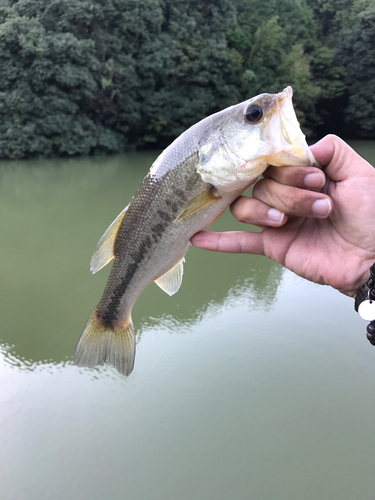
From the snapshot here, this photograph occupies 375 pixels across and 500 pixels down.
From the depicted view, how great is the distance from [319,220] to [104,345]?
109cm

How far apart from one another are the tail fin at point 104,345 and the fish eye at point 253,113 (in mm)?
1043

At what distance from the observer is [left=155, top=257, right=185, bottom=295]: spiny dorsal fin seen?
6.40 feet

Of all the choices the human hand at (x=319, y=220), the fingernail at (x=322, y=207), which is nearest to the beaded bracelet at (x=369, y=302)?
the human hand at (x=319, y=220)

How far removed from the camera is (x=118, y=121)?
63.9 ft

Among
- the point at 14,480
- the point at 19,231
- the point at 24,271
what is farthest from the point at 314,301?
the point at 19,231

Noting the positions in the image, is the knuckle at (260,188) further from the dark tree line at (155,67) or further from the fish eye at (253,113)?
the dark tree line at (155,67)

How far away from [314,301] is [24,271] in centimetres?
406

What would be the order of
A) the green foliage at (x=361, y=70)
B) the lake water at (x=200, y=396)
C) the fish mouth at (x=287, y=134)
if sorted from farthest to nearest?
the green foliage at (x=361, y=70) < the lake water at (x=200, y=396) < the fish mouth at (x=287, y=134)

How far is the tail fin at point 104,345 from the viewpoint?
6.25 ft

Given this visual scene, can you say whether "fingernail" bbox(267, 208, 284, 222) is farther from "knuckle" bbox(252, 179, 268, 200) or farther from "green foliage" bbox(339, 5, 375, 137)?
"green foliage" bbox(339, 5, 375, 137)

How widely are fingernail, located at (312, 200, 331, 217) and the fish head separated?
142 millimetres

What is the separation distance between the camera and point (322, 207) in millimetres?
1510

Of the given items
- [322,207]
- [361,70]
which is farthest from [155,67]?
[322,207]

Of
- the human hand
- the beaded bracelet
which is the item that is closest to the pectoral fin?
the human hand
